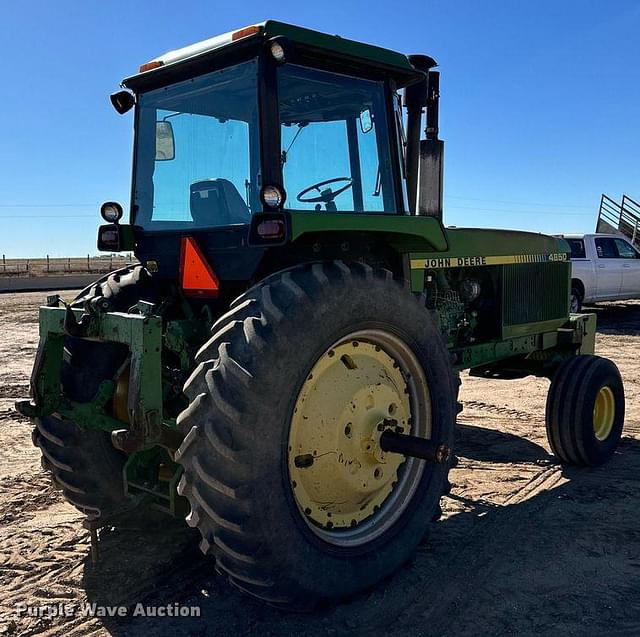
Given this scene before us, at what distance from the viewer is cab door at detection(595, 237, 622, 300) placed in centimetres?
1402

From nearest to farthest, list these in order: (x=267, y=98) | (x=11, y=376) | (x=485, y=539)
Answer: (x=267, y=98), (x=485, y=539), (x=11, y=376)

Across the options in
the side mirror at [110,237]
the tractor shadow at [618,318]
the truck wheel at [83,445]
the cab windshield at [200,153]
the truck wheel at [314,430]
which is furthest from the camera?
the tractor shadow at [618,318]

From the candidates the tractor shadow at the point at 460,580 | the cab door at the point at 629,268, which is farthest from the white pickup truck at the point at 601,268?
the tractor shadow at the point at 460,580

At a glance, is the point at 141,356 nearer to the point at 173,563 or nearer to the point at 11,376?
the point at 173,563

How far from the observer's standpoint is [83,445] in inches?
139

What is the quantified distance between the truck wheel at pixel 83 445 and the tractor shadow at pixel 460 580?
1.06 feet

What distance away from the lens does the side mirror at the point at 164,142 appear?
12.5 feet

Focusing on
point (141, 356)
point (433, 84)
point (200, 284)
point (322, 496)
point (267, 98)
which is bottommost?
point (322, 496)

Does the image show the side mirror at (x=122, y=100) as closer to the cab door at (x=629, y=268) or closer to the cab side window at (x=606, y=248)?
the cab side window at (x=606, y=248)

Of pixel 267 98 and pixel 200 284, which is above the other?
pixel 267 98

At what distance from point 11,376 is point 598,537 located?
7246 millimetres

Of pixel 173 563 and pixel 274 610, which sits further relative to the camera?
pixel 173 563

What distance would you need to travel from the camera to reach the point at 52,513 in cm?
411

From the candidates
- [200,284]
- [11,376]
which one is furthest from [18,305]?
[200,284]
